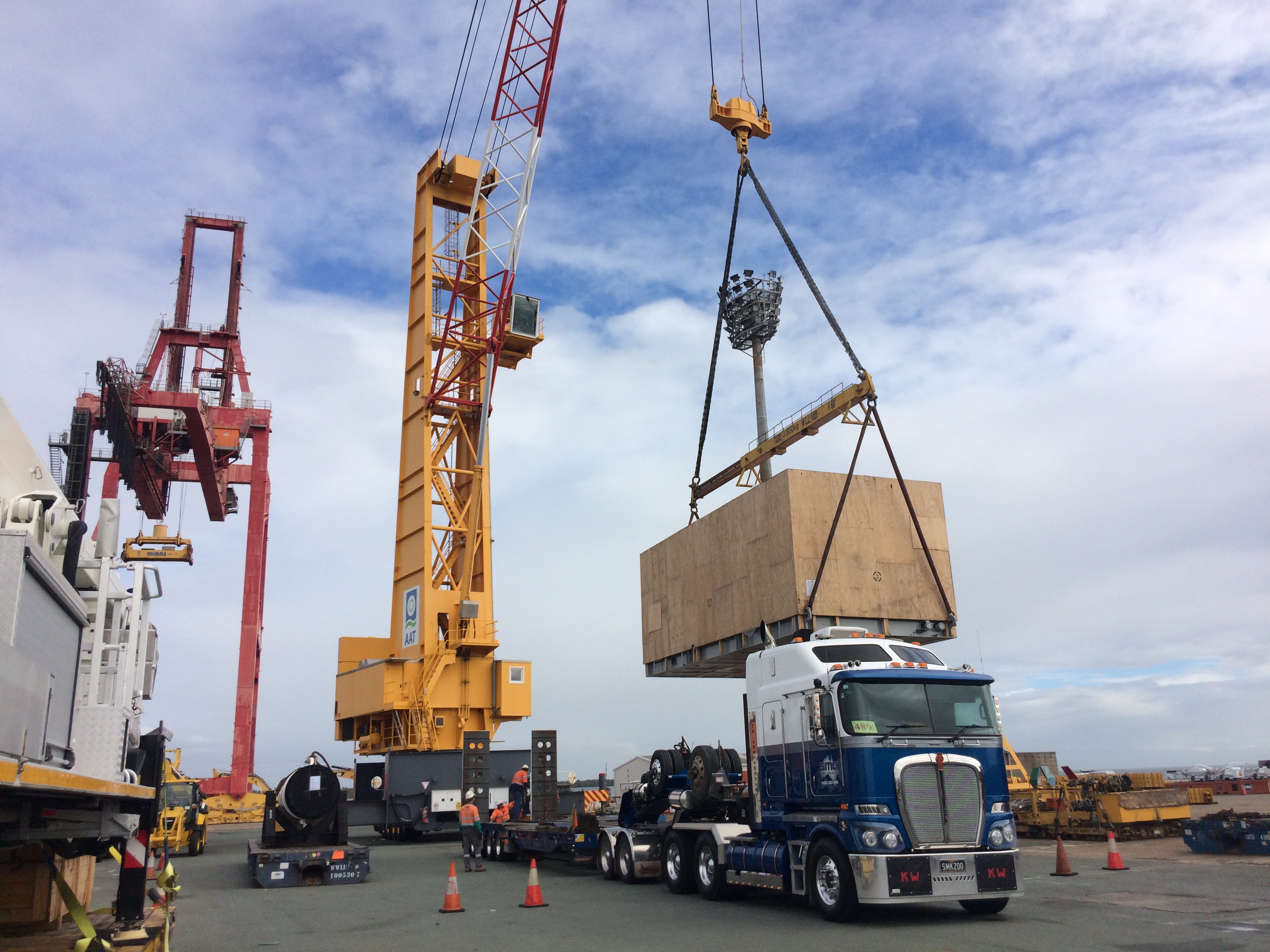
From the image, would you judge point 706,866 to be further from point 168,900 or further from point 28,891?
point 28,891

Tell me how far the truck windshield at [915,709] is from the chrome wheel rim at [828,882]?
1.42 meters

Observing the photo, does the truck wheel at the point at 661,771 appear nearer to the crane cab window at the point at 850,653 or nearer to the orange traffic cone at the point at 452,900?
the orange traffic cone at the point at 452,900

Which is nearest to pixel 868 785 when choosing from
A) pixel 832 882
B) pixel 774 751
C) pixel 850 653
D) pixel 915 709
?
pixel 915 709

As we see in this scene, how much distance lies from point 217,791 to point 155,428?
1431 cm

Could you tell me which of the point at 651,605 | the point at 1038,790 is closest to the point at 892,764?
the point at 1038,790

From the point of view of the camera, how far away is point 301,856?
14.4 m

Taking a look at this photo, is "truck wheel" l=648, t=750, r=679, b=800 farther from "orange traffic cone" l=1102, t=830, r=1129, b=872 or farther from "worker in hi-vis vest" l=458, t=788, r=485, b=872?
"orange traffic cone" l=1102, t=830, r=1129, b=872

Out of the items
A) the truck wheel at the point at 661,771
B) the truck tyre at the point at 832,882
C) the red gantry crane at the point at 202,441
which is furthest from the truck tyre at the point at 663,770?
the red gantry crane at the point at 202,441

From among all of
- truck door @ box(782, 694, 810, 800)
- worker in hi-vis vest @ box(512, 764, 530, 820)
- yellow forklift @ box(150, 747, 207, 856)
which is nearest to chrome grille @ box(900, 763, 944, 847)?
truck door @ box(782, 694, 810, 800)

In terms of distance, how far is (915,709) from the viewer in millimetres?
9852

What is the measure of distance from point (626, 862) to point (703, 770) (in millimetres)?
2324

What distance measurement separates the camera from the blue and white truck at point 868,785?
927 cm

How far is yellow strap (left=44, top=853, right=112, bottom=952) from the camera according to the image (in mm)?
5664

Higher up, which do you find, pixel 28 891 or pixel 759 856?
pixel 28 891
